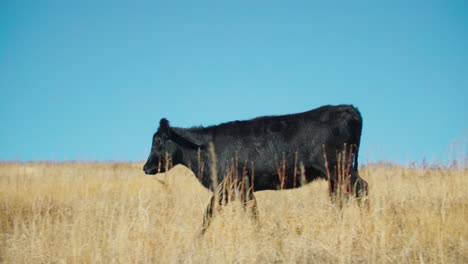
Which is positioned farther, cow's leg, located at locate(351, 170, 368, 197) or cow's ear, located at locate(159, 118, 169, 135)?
cow's ear, located at locate(159, 118, 169, 135)

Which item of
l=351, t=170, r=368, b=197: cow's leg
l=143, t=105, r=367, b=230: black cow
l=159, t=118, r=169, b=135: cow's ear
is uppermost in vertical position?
l=159, t=118, r=169, b=135: cow's ear

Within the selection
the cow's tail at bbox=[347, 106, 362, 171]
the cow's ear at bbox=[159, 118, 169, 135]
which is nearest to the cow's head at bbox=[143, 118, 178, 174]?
the cow's ear at bbox=[159, 118, 169, 135]

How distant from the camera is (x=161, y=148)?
28.9 feet

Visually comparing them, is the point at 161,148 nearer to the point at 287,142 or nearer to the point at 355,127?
the point at 287,142

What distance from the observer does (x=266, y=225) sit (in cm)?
595

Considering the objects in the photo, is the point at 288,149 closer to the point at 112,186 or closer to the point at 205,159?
the point at 205,159

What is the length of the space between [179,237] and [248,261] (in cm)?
95

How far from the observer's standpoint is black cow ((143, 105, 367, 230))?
7.39m

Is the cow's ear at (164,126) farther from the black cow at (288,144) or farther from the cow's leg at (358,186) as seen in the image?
the cow's leg at (358,186)

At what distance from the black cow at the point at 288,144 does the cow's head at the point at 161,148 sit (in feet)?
0.84

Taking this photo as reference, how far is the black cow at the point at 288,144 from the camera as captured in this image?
24.2 ft

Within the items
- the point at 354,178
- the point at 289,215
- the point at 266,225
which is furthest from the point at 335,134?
the point at 266,225

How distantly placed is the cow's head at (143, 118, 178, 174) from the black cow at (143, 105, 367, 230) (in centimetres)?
26

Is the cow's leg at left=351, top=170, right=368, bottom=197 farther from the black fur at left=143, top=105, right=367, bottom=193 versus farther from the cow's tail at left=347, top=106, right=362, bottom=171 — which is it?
the cow's tail at left=347, top=106, right=362, bottom=171
